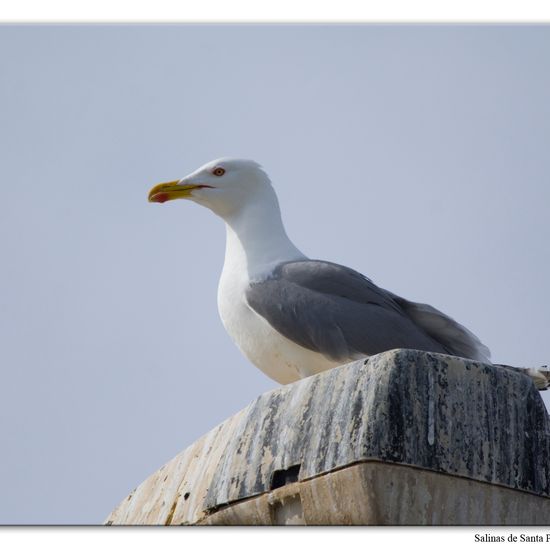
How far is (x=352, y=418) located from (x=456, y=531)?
2.22 feet

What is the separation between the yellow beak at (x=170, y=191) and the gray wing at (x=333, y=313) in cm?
107

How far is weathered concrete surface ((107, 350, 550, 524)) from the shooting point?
5.95 m

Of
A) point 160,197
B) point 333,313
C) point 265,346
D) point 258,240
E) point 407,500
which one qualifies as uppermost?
point 160,197

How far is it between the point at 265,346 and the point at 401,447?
238cm

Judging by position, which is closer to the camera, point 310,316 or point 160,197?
point 310,316

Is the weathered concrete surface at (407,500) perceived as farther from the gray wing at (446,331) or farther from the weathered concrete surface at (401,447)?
the gray wing at (446,331)

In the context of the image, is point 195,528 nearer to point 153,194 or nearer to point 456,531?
point 456,531

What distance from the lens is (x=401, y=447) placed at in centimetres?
595

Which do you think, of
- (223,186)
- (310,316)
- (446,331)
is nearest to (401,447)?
(310,316)

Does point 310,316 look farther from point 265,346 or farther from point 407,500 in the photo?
point 407,500

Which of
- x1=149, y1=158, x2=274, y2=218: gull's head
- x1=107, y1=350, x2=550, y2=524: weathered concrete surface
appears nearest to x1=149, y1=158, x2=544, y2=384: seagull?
x1=149, y1=158, x2=274, y2=218: gull's head

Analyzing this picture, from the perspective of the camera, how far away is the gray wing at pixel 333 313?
26.7ft

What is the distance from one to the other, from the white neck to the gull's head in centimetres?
6

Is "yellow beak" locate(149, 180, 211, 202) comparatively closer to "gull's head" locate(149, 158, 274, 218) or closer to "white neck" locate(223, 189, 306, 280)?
"gull's head" locate(149, 158, 274, 218)
